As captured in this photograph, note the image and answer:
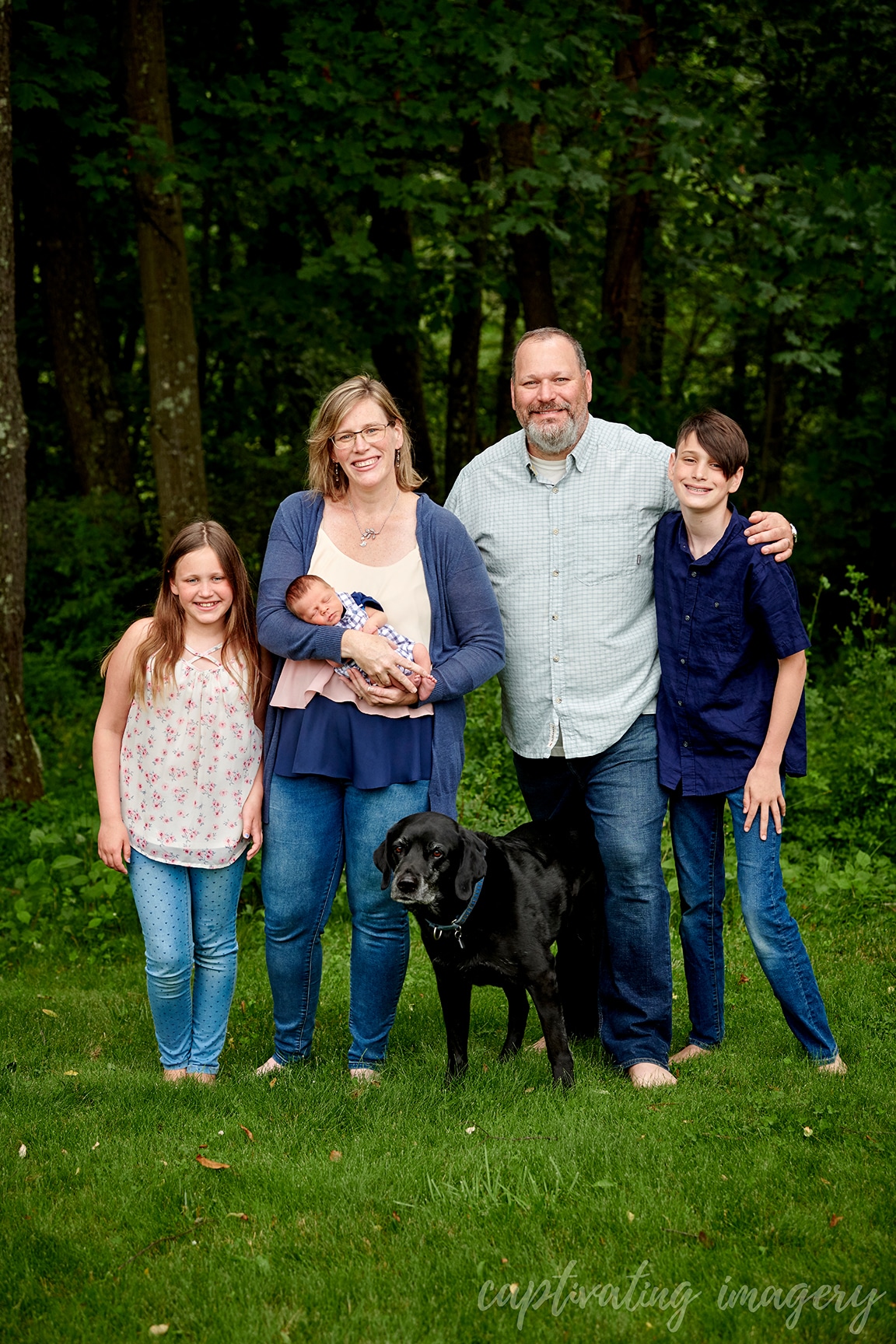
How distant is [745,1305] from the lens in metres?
2.81

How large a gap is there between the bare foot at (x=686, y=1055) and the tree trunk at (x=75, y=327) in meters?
9.19

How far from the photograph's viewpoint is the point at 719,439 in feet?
13.0

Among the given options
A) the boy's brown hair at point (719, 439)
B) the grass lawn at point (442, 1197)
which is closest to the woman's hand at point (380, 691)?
the boy's brown hair at point (719, 439)

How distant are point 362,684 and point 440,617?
0.38 metres

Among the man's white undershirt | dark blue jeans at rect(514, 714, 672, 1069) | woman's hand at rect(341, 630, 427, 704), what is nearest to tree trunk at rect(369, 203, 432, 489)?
the man's white undershirt

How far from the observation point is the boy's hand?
403cm

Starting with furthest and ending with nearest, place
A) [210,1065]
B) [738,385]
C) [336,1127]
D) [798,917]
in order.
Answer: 1. [738,385]
2. [798,917]
3. [210,1065]
4. [336,1127]

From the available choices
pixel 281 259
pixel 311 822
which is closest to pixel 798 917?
pixel 311 822

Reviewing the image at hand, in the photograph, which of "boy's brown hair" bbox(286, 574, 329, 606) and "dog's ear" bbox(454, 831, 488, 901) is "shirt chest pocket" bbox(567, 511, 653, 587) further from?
"dog's ear" bbox(454, 831, 488, 901)

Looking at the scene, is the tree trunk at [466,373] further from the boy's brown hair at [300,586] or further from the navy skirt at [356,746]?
the navy skirt at [356,746]

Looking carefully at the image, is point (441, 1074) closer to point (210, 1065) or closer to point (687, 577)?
point (210, 1065)

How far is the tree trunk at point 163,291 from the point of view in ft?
31.7

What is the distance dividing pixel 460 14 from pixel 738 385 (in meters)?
8.16

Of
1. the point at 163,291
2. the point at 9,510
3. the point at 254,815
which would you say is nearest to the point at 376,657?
the point at 254,815
